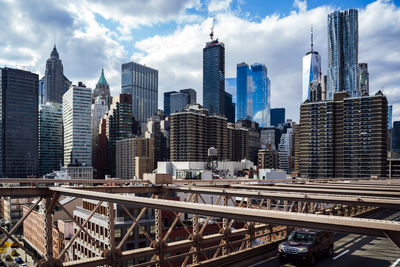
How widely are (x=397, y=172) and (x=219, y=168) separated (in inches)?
3134

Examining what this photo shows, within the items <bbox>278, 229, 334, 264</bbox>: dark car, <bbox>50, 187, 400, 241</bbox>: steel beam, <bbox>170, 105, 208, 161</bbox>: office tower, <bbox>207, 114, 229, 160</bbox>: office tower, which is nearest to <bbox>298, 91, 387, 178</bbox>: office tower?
<bbox>207, 114, 229, 160</bbox>: office tower

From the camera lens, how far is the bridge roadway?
1541cm

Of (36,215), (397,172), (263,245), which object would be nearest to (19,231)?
(36,215)

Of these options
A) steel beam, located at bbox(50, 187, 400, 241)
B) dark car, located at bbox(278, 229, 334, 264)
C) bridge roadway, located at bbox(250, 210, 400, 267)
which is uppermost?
steel beam, located at bbox(50, 187, 400, 241)

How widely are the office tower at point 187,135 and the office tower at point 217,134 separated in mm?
8662

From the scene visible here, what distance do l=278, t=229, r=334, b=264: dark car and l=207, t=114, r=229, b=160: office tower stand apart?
538 ft

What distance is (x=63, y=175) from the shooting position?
184750mm

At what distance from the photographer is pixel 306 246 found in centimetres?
1548

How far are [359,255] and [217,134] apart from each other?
16642cm

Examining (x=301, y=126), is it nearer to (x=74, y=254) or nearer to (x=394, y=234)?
(x=74, y=254)

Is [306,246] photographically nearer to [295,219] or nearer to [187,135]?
[295,219]

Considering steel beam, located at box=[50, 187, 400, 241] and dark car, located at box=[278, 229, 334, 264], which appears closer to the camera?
steel beam, located at box=[50, 187, 400, 241]

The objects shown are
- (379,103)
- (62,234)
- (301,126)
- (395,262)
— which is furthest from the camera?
(301,126)

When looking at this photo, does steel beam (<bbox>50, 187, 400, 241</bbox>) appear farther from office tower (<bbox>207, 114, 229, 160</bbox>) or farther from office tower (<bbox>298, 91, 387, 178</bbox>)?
office tower (<bbox>207, 114, 229, 160</bbox>)
